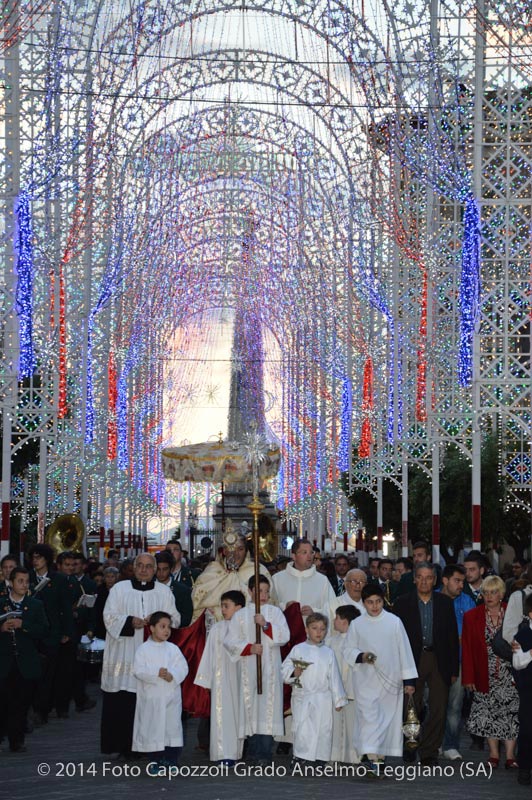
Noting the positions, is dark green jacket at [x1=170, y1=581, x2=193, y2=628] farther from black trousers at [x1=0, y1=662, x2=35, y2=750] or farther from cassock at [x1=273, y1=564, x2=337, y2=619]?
black trousers at [x1=0, y1=662, x2=35, y2=750]

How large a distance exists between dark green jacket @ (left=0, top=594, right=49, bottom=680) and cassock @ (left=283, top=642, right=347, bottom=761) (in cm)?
274

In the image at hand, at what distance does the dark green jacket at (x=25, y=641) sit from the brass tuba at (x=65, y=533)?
679 inches

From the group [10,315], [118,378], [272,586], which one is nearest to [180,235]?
[118,378]

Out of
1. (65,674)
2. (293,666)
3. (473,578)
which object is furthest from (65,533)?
(293,666)

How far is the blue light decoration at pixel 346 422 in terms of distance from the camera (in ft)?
145

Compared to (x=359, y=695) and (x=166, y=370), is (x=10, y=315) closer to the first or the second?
(x=359, y=695)

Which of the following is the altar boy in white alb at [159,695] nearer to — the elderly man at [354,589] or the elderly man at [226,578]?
the elderly man at [226,578]

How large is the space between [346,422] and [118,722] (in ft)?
98.8

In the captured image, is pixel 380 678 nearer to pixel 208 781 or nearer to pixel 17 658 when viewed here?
pixel 208 781

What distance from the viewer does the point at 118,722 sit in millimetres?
14852

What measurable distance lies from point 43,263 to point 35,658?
622 inches

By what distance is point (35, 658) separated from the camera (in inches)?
614

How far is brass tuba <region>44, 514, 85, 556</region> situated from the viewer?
33.0 meters

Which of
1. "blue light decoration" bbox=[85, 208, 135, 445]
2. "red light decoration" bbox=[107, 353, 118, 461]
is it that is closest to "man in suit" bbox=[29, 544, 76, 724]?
"blue light decoration" bbox=[85, 208, 135, 445]
